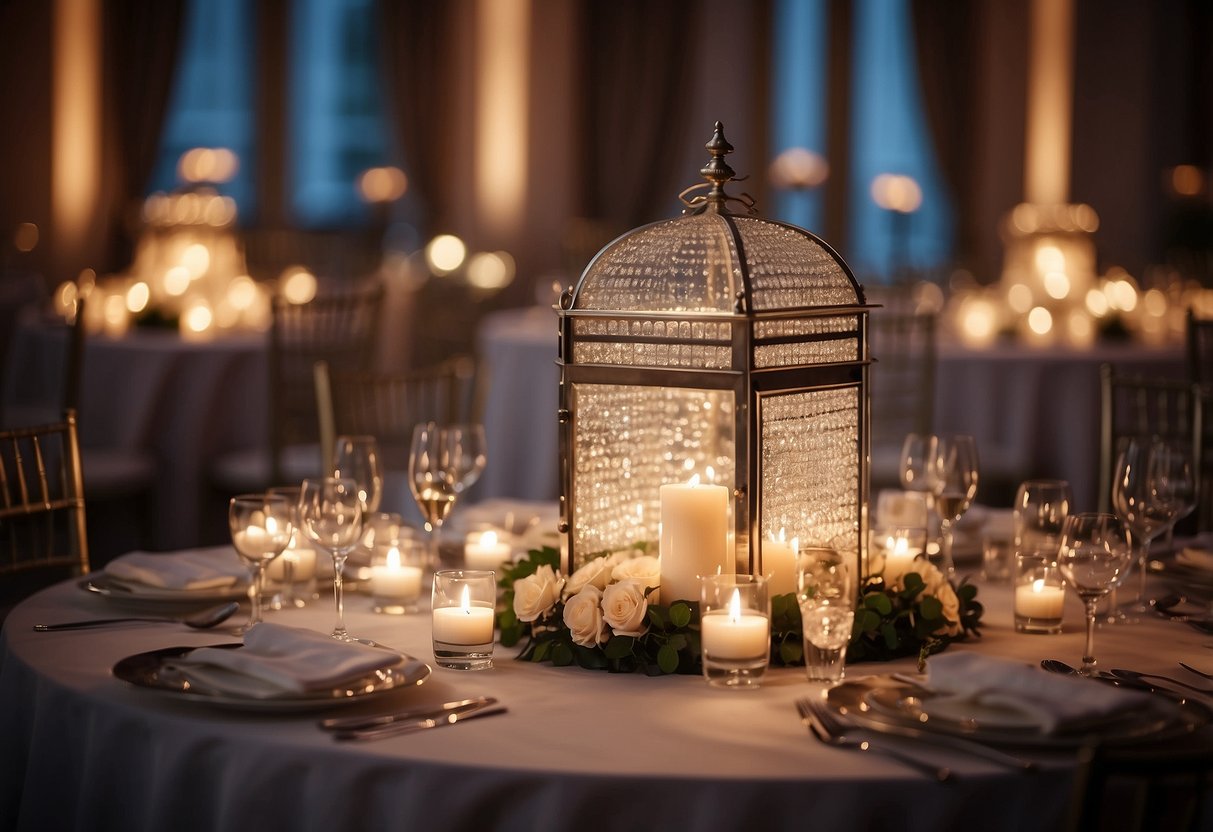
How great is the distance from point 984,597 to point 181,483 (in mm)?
3565

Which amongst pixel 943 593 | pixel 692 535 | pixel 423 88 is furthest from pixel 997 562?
pixel 423 88

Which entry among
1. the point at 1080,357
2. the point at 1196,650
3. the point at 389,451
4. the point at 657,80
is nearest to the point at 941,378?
the point at 1080,357

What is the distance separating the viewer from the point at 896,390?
502cm

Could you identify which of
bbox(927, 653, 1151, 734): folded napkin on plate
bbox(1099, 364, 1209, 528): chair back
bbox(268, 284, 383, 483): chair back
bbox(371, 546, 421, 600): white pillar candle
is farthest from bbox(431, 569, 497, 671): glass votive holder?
bbox(268, 284, 383, 483): chair back

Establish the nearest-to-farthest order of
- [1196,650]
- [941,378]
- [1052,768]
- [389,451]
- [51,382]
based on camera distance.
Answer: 1. [1052,768]
2. [1196,650]
3. [389,451]
4. [51,382]
5. [941,378]

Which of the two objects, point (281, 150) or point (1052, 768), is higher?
point (281, 150)

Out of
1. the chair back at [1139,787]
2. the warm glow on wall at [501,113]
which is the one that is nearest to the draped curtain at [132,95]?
the warm glow on wall at [501,113]

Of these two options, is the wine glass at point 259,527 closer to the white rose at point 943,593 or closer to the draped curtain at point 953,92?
the white rose at point 943,593

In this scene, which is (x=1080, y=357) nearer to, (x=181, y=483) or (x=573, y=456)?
(x=181, y=483)

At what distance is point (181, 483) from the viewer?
17.1 feet

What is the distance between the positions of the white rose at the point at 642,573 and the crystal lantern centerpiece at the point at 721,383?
0.11 meters

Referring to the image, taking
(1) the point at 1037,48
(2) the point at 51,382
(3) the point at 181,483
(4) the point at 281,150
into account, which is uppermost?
(1) the point at 1037,48

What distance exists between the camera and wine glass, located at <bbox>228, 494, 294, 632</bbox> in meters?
1.95

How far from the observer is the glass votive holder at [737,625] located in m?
1.76
